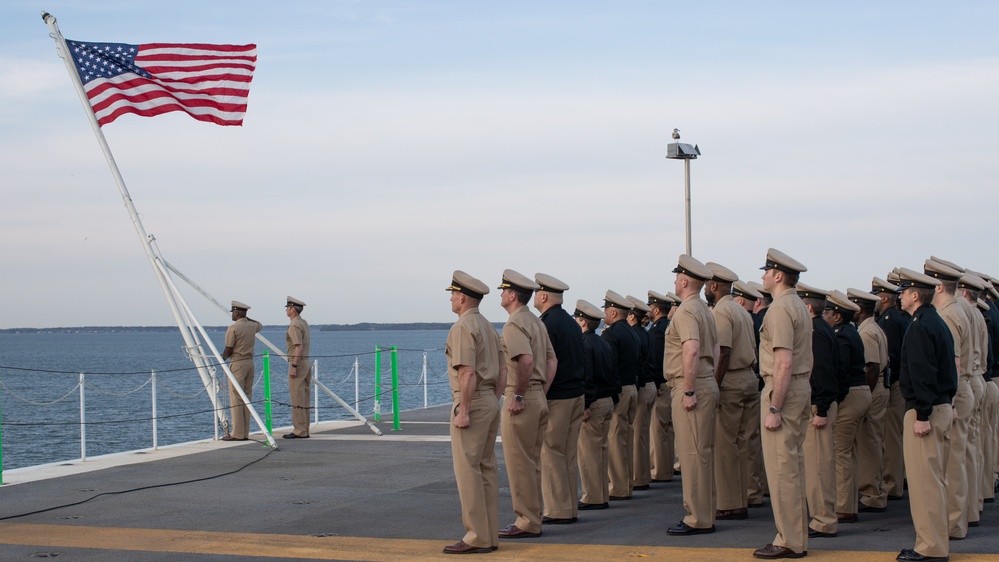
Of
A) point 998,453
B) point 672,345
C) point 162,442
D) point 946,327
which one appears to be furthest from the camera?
point 162,442

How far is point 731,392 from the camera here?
32.2 ft

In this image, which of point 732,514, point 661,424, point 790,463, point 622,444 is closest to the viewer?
point 790,463

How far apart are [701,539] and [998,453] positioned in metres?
4.21

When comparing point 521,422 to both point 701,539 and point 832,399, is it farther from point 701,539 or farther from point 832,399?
point 832,399

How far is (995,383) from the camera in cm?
1031

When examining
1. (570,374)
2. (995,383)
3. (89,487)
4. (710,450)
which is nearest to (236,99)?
(89,487)

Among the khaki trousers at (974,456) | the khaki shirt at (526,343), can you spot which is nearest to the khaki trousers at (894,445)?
the khaki trousers at (974,456)

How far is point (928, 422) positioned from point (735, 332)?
2.40 meters

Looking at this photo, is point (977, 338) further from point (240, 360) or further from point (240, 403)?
point (240, 360)

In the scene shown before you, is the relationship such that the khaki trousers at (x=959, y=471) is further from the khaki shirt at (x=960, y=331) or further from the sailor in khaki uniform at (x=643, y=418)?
the sailor in khaki uniform at (x=643, y=418)

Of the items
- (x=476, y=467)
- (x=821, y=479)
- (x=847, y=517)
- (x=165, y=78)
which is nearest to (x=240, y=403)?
(x=165, y=78)

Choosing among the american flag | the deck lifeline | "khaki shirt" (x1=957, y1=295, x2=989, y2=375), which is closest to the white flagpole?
the american flag

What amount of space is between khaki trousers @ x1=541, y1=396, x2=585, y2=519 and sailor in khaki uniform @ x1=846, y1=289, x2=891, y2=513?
2.55 metres

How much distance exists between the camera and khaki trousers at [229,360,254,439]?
15828 mm
